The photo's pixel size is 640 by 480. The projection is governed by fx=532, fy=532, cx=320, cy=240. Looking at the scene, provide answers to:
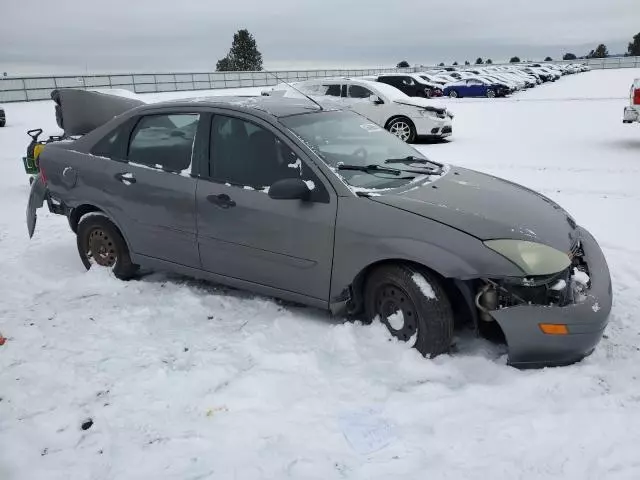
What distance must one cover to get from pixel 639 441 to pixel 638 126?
46.3 ft

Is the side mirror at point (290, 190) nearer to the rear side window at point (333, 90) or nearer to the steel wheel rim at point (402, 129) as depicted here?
the steel wheel rim at point (402, 129)

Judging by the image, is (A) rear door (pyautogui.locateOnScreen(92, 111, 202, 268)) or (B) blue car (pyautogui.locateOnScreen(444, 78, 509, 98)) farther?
(B) blue car (pyautogui.locateOnScreen(444, 78, 509, 98))

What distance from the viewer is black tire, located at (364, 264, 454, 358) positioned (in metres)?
3.27

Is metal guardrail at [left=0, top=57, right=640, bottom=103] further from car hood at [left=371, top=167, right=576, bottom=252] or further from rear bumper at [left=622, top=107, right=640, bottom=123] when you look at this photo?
car hood at [left=371, top=167, right=576, bottom=252]

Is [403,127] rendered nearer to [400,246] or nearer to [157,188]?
[157,188]

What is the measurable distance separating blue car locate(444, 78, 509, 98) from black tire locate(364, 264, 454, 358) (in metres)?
29.6

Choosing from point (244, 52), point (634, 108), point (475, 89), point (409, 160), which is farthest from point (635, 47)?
point (409, 160)

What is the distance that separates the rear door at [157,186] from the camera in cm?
421

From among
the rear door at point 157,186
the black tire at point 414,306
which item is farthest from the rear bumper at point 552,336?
the rear door at point 157,186

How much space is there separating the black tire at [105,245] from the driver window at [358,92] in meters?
9.99

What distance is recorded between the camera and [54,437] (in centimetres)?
281

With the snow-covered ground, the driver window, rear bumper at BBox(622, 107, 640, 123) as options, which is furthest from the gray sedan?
the driver window

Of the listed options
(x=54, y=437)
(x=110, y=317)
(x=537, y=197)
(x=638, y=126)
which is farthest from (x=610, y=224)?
(x=638, y=126)

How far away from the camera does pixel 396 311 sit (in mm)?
3500
